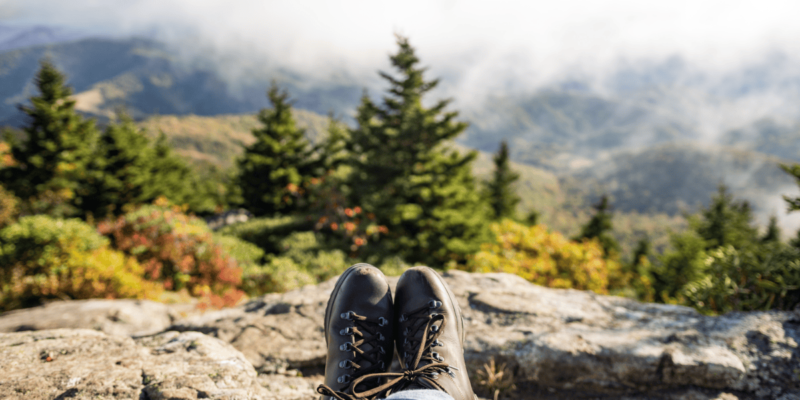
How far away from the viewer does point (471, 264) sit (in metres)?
7.29

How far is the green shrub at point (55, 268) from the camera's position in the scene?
15.8ft

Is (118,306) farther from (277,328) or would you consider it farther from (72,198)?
(72,198)

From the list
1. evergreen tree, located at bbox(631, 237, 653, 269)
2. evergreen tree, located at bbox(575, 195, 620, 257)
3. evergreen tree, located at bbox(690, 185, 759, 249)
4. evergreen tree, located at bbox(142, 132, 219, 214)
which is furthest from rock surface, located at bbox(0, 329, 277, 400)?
evergreen tree, located at bbox(631, 237, 653, 269)

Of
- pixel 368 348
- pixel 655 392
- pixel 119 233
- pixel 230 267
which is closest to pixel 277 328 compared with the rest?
pixel 368 348

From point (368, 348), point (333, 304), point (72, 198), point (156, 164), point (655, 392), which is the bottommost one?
point (655, 392)

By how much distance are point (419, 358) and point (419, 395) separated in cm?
40

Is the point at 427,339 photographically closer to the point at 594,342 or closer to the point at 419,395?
the point at 419,395

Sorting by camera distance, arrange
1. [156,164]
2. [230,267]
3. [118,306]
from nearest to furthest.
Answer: [118,306] < [230,267] < [156,164]

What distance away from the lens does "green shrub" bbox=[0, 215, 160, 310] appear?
15.8 ft

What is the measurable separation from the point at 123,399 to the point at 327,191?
851cm

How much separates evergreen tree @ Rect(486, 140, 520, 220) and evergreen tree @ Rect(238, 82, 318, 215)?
553 inches

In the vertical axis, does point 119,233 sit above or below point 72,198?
below

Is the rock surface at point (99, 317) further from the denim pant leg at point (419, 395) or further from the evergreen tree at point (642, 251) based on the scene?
the evergreen tree at point (642, 251)

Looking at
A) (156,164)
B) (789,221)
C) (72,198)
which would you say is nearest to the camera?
(72,198)
